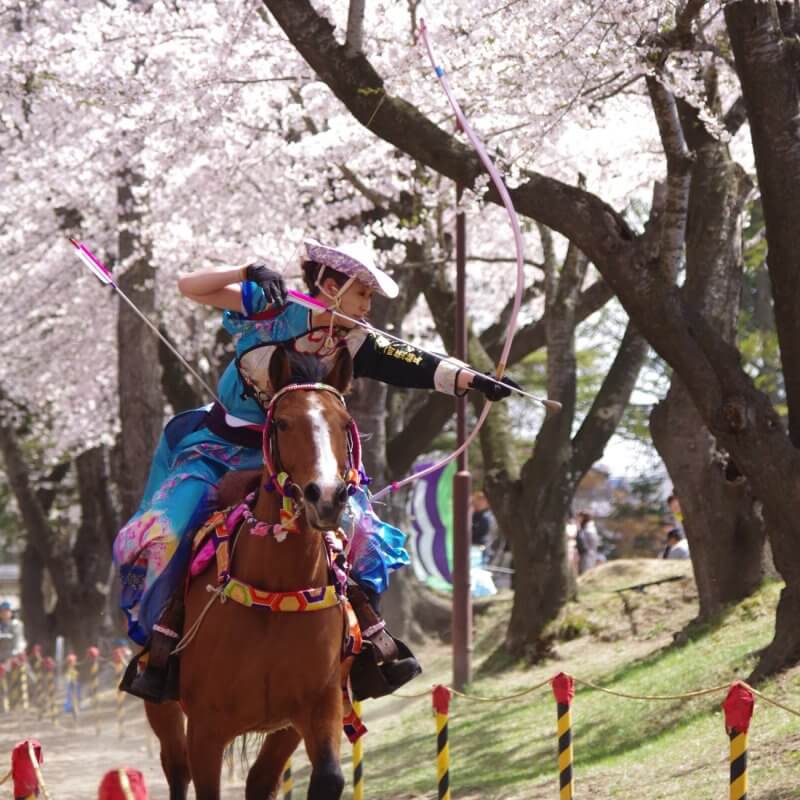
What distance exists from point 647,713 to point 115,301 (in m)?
15.8

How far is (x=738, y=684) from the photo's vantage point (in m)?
7.00

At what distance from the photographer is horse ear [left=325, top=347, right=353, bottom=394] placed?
21.4 ft

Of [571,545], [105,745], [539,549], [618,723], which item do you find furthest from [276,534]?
[571,545]

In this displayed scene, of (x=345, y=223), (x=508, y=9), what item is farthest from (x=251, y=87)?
(x=508, y=9)

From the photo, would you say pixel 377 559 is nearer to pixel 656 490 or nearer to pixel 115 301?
pixel 115 301

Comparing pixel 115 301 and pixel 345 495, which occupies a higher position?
pixel 115 301

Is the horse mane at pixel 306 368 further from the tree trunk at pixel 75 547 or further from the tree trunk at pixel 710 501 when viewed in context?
the tree trunk at pixel 75 547

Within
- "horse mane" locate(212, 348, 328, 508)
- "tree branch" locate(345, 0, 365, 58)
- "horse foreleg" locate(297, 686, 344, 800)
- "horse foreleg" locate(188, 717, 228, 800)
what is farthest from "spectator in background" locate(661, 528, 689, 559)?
"horse foreleg" locate(188, 717, 228, 800)

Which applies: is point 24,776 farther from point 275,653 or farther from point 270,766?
point 270,766

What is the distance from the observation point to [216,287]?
694 cm

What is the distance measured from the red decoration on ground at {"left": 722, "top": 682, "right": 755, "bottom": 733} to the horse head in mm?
2112

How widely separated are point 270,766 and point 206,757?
109cm

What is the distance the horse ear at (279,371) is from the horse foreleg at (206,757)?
1499 millimetres

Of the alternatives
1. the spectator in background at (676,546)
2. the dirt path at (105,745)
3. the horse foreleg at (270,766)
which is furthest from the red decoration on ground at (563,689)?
the spectator in background at (676,546)
